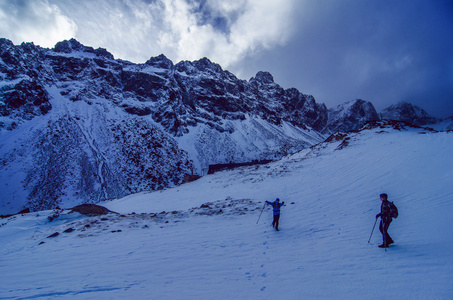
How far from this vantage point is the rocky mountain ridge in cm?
4038

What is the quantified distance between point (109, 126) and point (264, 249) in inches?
2559

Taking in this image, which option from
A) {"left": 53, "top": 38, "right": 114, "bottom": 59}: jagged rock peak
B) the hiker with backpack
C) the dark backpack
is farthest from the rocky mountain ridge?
the dark backpack

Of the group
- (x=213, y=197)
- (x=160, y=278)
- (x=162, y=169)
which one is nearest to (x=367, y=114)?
(x=162, y=169)

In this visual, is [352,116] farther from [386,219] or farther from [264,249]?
[264,249]

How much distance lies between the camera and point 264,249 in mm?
7215

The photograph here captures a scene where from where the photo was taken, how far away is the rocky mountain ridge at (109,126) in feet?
132

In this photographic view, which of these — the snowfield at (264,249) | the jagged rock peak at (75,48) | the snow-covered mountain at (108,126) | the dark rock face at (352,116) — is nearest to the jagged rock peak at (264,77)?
the snow-covered mountain at (108,126)

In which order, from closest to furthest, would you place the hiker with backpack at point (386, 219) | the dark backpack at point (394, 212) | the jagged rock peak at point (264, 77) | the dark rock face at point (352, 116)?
the hiker with backpack at point (386, 219)
the dark backpack at point (394, 212)
the jagged rock peak at point (264, 77)
the dark rock face at point (352, 116)

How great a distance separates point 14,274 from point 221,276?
21.7 ft

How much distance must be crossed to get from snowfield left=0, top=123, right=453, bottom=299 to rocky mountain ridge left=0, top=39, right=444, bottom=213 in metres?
31.3

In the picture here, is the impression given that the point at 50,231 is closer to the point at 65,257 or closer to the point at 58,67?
the point at 65,257

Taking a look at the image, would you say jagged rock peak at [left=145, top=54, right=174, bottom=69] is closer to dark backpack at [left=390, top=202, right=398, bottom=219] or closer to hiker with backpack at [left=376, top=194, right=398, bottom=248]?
hiker with backpack at [left=376, top=194, right=398, bottom=248]

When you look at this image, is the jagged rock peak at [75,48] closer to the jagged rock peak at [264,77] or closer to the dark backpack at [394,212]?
the jagged rock peak at [264,77]

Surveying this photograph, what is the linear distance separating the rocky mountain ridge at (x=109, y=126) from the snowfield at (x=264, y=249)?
31.3 metres
